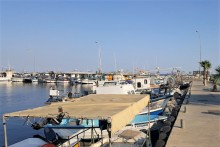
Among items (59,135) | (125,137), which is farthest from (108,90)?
(125,137)

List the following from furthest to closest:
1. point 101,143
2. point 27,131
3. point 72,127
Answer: point 27,131 → point 72,127 → point 101,143

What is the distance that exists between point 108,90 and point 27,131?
25.3 ft

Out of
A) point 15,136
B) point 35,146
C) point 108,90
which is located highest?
point 108,90

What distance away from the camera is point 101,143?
13578 millimetres

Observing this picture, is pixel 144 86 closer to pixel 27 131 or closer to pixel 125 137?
pixel 27 131

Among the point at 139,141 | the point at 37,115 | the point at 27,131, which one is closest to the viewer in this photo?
the point at 37,115

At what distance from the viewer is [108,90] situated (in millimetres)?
28734

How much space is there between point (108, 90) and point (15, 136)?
8.73 meters

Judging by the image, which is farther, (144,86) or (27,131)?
(144,86)

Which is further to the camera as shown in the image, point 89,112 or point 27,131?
point 27,131

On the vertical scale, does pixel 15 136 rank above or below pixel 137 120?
below

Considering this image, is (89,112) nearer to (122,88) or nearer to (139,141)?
(139,141)

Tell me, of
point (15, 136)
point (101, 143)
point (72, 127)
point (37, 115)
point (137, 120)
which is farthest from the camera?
point (15, 136)

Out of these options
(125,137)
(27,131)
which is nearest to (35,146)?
(125,137)
